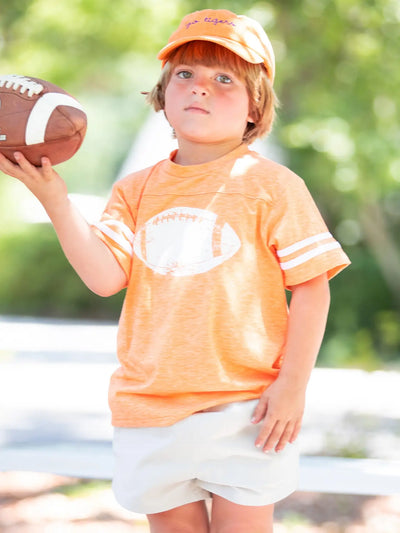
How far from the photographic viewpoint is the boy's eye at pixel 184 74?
75.1 inches

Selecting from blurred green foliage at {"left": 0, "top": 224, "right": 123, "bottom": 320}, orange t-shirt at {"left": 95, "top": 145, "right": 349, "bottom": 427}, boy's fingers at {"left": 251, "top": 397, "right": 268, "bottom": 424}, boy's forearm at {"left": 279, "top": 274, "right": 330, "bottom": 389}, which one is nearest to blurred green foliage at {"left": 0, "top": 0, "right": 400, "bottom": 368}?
blurred green foliage at {"left": 0, "top": 224, "right": 123, "bottom": 320}

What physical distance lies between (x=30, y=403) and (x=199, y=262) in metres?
3.92

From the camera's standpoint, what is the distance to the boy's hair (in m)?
1.89

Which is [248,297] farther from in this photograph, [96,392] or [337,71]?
[337,71]

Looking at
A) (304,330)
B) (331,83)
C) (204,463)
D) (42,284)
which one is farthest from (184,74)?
(42,284)

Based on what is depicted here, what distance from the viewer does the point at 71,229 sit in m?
1.80

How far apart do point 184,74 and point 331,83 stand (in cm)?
470

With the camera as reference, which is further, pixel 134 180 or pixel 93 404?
pixel 93 404

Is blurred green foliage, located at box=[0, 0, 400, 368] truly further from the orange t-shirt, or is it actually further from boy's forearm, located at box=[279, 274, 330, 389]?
boy's forearm, located at box=[279, 274, 330, 389]

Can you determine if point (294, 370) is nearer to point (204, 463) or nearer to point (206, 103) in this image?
point (204, 463)

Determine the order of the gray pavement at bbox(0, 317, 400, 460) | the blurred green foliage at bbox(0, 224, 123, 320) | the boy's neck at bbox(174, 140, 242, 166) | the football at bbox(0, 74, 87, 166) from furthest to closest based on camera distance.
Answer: the blurred green foliage at bbox(0, 224, 123, 320), the gray pavement at bbox(0, 317, 400, 460), the boy's neck at bbox(174, 140, 242, 166), the football at bbox(0, 74, 87, 166)

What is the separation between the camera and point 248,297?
5.99 feet

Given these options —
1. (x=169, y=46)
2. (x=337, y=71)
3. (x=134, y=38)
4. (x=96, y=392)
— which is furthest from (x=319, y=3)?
(x=169, y=46)

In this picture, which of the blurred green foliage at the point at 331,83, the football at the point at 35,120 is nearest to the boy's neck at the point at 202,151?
the football at the point at 35,120
